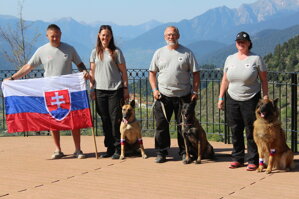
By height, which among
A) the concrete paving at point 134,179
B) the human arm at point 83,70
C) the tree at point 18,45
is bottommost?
the concrete paving at point 134,179

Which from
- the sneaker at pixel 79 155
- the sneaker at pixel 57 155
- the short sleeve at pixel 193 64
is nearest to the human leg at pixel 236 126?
the short sleeve at pixel 193 64

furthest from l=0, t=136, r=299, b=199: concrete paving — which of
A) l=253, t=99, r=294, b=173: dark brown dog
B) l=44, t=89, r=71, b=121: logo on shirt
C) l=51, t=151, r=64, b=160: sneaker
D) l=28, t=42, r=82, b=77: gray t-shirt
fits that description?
l=28, t=42, r=82, b=77: gray t-shirt

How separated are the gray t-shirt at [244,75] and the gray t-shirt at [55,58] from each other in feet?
8.54

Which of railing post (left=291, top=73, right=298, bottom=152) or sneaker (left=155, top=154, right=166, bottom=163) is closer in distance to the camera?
sneaker (left=155, top=154, right=166, bottom=163)

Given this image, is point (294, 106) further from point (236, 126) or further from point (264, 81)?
point (264, 81)

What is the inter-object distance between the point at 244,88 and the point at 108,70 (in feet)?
7.22

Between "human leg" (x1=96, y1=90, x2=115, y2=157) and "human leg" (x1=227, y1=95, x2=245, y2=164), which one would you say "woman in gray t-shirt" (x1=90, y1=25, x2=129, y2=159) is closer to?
→ "human leg" (x1=96, y1=90, x2=115, y2=157)

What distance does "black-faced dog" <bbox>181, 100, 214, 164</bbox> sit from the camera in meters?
6.48

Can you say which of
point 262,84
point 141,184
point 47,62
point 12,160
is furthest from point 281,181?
point 12,160

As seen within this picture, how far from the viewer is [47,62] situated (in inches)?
275

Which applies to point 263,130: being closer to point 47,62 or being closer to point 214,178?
point 214,178

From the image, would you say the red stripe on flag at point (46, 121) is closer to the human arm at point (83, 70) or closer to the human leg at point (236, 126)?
the human arm at point (83, 70)

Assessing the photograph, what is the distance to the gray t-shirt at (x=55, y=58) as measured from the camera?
6.92 meters

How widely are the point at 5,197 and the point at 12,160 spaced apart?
89.1 inches
